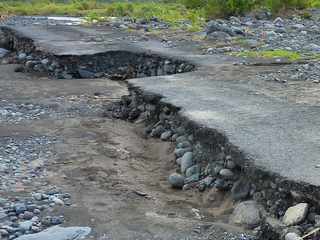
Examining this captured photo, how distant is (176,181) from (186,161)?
1.25ft

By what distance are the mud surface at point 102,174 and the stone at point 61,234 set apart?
0.09m

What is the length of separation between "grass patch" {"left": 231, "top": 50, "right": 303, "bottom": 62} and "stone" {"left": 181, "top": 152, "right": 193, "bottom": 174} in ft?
15.9

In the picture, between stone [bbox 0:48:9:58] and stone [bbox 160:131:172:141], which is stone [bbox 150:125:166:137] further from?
stone [bbox 0:48:9:58]

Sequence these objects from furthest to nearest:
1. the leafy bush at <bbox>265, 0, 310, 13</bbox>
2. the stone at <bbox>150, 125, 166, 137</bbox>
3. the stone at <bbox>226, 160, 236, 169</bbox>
A: the leafy bush at <bbox>265, 0, 310, 13</bbox>
the stone at <bbox>150, 125, 166, 137</bbox>
the stone at <bbox>226, 160, 236, 169</bbox>

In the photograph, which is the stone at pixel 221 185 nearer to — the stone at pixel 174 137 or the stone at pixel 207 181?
the stone at pixel 207 181

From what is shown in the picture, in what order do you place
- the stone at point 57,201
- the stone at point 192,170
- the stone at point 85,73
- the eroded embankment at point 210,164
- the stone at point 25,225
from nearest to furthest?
the eroded embankment at point 210,164, the stone at point 25,225, the stone at point 57,201, the stone at point 192,170, the stone at point 85,73

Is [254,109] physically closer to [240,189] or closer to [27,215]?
[240,189]

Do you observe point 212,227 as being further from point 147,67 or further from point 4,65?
point 4,65

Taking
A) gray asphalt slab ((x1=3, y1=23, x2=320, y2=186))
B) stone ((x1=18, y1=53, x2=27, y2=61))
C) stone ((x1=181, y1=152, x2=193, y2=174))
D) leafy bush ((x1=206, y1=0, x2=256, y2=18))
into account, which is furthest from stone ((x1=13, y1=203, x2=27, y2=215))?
leafy bush ((x1=206, y1=0, x2=256, y2=18))

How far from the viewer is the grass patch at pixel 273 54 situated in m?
10.5

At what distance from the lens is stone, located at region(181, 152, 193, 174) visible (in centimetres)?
582

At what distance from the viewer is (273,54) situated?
1092cm

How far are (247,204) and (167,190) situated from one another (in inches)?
43.1

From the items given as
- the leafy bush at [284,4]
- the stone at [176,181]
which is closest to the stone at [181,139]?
the stone at [176,181]
